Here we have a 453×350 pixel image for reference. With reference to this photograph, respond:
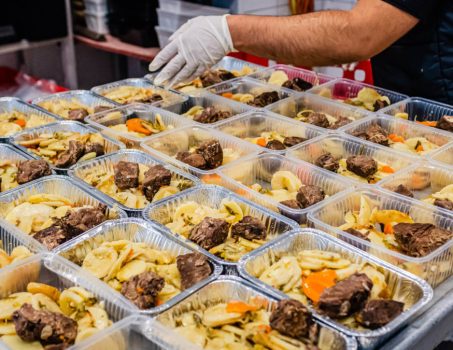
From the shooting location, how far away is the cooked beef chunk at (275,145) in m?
2.25

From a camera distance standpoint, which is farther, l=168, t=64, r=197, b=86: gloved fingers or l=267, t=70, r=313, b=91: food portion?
l=267, t=70, r=313, b=91: food portion

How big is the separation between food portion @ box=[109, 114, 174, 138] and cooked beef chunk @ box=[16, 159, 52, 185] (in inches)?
17.2

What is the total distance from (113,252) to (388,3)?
1.56 meters

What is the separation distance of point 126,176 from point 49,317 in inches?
28.2

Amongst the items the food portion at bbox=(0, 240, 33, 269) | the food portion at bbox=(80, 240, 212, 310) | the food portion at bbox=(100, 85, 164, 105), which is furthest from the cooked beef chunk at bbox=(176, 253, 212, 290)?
the food portion at bbox=(100, 85, 164, 105)

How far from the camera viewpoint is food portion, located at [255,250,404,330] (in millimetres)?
→ 1364

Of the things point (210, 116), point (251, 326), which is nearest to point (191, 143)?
point (210, 116)

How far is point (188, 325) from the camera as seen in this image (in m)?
1.39

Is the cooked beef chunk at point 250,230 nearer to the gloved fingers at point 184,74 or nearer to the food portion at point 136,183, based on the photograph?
the food portion at point 136,183

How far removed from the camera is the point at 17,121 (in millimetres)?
2545

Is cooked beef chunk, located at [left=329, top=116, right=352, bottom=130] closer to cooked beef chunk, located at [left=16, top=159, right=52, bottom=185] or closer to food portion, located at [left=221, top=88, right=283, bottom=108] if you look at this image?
food portion, located at [left=221, top=88, right=283, bottom=108]

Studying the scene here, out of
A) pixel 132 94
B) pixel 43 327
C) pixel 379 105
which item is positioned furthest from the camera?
pixel 132 94

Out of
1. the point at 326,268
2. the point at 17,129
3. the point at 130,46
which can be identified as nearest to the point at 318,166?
the point at 326,268

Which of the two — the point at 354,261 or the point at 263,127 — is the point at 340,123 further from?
the point at 354,261
